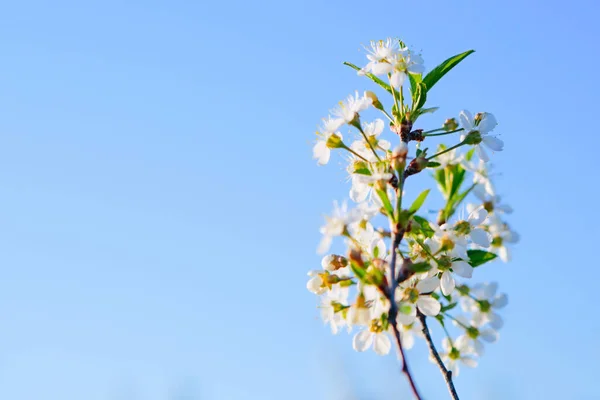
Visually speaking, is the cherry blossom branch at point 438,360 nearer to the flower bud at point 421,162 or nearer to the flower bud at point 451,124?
the flower bud at point 421,162

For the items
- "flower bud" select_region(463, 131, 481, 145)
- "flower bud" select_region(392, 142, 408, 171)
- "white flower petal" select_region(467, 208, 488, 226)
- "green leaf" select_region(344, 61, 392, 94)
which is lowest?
"white flower petal" select_region(467, 208, 488, 226)

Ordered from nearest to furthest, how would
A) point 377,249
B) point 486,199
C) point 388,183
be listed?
point 377,249 → point 388,183 → point 486,199

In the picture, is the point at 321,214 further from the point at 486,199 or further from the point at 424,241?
the point at 486,199

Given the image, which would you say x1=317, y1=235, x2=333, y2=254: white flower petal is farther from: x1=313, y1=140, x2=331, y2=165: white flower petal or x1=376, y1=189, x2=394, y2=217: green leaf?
x1=313, y1=140, x2=331, y2=165: white flower petal

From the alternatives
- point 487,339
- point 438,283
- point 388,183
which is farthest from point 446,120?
point 487,339

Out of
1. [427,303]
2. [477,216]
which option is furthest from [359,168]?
[427,303]

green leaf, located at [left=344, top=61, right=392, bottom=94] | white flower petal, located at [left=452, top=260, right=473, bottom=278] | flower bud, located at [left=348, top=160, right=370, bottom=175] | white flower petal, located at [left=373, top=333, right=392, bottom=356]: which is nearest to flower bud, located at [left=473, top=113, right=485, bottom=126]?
green leaf, located at [left=344, top=61, right=392, bottom=94]
